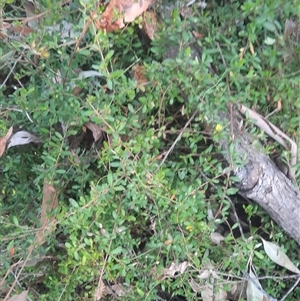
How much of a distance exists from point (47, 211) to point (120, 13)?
38 cm

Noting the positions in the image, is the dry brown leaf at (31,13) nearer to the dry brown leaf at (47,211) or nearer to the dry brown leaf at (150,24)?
the dry brown leaf at (150,24)

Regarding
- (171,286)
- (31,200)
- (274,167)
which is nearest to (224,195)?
(274,167)

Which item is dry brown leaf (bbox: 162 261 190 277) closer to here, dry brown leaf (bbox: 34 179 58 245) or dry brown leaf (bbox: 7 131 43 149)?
dry brown leaf (bbox: 34 179 58 245)

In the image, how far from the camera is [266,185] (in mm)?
833

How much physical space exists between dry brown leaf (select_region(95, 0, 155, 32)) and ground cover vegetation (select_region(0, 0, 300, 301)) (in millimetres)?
17

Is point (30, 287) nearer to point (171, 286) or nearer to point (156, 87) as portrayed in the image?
point (171, 286)

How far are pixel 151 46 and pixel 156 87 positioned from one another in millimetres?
106

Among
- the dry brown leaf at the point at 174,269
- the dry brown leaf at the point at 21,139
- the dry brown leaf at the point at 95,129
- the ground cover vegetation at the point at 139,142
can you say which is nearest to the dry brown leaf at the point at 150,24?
the ground cover vegetation at the point at 139,142

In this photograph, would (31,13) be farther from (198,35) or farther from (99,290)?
(99,290)

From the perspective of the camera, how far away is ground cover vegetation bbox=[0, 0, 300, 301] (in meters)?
0.74

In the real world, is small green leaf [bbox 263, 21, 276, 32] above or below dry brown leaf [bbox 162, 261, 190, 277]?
above

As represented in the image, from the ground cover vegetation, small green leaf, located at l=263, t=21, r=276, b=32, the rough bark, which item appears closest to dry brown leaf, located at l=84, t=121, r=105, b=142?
the ground cover vegetation

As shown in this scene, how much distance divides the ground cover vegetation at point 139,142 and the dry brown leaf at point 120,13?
2cm

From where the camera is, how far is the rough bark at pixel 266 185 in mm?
811
